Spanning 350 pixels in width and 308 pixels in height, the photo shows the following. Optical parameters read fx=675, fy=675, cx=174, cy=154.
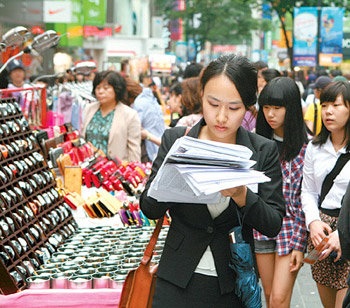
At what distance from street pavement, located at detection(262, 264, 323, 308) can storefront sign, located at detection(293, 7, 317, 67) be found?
1661 centimetres

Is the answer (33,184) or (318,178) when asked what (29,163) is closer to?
(33,184)

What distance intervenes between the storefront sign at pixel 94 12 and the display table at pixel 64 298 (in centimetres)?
1793

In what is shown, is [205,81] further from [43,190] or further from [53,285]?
[43,190]

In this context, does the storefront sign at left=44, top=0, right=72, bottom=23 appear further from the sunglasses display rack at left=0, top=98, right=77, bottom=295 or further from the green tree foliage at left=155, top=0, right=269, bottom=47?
the green tree foliage at left=155, top=0, right=269, bottom=47

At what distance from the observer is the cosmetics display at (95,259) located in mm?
3830

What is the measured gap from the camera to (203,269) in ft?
9.04

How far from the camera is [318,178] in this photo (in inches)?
168

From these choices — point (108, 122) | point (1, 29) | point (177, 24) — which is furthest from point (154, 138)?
point (177, 24)

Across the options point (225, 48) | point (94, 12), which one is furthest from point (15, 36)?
point (225, 48)

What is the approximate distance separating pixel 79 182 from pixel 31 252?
212 centimetres

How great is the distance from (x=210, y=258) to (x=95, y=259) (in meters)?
1.59

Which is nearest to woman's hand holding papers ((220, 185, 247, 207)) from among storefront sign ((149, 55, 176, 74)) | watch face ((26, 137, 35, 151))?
watch face ((26, 137, 35, 151))

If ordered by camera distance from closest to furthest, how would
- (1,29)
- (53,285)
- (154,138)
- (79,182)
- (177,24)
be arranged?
(53,285) < (79,182) < (154,138) < (1,29) < (177,24)


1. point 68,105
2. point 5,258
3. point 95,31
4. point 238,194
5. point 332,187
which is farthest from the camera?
point 95,31
